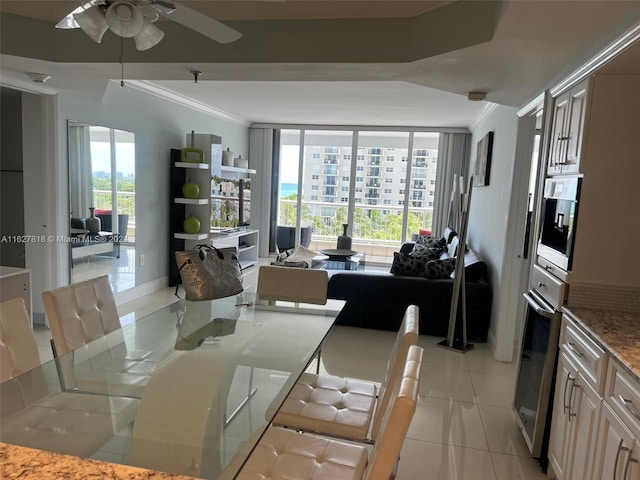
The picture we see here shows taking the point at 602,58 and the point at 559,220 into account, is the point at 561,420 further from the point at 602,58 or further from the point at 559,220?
the point at 602,58

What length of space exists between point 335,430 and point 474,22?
198 cm

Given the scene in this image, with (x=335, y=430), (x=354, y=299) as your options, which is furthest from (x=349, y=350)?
(x=335, y=430)

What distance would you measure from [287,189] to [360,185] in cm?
140

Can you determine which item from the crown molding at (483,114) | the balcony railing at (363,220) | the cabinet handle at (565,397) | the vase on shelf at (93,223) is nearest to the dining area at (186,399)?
the cabinet handle at (565,397)

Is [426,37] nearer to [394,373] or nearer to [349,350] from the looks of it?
[394,373]

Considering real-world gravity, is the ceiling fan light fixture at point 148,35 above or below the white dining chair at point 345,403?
above

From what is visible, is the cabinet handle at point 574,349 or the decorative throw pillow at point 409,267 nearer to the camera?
the cabinet handle at point 574,349

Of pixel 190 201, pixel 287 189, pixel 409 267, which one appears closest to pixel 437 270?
pixel 409 267

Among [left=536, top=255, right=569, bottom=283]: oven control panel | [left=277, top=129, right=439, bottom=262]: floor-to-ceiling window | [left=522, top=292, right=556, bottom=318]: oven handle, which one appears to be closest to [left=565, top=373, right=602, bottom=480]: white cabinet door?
[left=522, top=292, right=556, bottom=318]: oven handle

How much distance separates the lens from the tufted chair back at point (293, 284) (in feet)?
9.79

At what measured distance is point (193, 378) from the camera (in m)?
1.76

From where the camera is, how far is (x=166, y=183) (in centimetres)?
551

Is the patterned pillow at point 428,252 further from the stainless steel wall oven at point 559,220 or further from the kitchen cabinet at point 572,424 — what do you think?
the kitchen cabinet at point 572,424

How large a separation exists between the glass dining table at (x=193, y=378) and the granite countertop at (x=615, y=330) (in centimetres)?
118
